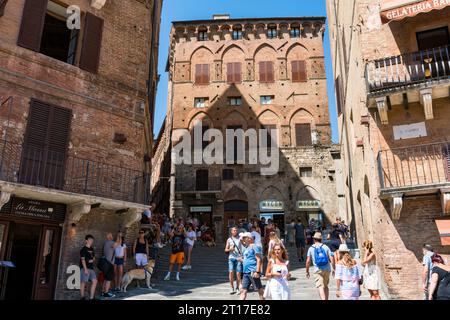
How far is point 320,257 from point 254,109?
23.9m

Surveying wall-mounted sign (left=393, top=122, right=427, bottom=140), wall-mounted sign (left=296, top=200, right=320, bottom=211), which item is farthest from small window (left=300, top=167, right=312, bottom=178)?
wall-mounted sign (left=393, top=122, right=427, bottom=140)

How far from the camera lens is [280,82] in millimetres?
32969

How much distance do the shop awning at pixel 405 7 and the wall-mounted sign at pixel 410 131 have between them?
345 cm

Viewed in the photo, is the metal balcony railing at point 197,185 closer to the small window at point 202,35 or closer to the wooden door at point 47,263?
the small window at point 202,35

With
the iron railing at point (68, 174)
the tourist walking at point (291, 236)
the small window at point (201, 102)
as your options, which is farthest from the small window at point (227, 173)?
the iron railing at point (68, 174)

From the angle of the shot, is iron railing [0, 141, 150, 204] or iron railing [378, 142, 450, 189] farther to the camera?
iron railing [378, 142, 450, 189]

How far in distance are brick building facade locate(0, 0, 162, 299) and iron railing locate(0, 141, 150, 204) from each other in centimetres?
3

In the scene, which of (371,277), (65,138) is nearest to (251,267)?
(371,277)

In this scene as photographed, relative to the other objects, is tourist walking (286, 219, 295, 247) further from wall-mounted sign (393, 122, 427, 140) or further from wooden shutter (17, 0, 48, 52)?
wooden shutter (17, 0, 48, 52)

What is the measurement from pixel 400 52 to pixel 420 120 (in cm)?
249

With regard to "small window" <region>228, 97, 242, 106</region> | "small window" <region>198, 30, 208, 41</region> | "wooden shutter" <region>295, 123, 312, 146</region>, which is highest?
"small window" <region>198, 30, 208, 41</region>

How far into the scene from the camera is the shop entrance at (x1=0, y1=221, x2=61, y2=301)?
1098cm

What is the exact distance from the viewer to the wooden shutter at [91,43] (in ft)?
45.5

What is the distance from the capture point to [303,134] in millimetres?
31516
